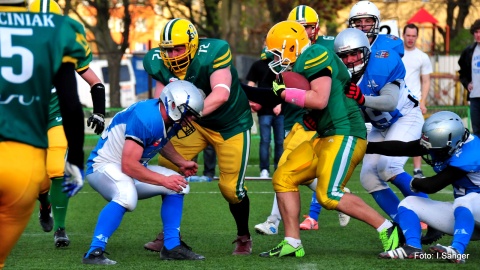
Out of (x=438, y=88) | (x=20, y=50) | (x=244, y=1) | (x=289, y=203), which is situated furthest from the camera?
(x=244, y=1)

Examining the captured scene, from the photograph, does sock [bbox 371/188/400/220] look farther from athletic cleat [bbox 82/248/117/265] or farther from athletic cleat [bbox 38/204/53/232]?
athletic cleat [bbox 38/204/53/232]

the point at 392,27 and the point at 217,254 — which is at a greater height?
the point at 392,27

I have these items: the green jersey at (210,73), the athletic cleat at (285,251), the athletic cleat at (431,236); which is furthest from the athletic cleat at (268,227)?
the athletic cleat at (431,236)

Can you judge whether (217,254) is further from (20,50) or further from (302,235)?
(20,50)

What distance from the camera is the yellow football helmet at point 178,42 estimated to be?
613 cm

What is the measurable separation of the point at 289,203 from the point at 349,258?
54 cm

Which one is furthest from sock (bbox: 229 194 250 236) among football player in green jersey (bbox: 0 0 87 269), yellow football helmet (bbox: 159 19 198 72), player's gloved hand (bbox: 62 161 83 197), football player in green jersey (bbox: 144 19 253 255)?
football player in green jersey (bbox: 0 0 87 269)

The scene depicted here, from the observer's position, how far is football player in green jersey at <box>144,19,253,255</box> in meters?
6.20

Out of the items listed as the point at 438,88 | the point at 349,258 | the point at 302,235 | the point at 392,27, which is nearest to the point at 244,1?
the point at 438,88

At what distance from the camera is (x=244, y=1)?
2022cm

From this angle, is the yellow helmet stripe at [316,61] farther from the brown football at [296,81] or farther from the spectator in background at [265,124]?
the spectator in background at [265,124]

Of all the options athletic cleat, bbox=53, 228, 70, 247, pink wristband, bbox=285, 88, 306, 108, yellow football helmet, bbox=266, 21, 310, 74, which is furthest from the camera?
athletic cleat, bbox=53, 228, 70, 247

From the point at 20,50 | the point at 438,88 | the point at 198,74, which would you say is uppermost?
the point at 20,50

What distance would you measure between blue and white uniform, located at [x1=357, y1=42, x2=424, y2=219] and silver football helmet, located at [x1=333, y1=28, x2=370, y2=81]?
27cm
